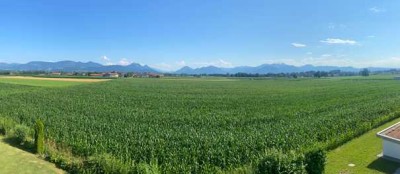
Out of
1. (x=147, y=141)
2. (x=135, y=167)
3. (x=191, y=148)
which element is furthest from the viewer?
(x=147, y=141)

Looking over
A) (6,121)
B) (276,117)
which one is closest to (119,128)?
(6,121)

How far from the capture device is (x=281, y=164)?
38.1 feet

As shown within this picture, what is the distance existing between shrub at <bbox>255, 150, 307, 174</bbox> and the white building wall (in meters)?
7.10

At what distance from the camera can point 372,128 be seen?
24594 millimetres

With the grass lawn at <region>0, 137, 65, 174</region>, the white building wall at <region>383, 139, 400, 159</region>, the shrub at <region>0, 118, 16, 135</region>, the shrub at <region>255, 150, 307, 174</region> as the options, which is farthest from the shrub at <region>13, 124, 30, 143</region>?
the white building wall at <region>383, 139, 400, 159</region>

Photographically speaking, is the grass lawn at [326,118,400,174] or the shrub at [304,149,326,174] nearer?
the shrub at [304,149,326,174]

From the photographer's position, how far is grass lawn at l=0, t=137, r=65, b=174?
15867mm

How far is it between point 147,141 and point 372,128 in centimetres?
1649

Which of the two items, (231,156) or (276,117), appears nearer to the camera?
(231,156)

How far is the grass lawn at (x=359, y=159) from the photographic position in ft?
49.8

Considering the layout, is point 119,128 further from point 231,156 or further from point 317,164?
point 317,164

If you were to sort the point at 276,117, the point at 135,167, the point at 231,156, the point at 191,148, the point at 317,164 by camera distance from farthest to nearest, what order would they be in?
the point at 276,117 → the point at 191,148 → the point at 231,156 → the point at 135,167 → the point at 317,164

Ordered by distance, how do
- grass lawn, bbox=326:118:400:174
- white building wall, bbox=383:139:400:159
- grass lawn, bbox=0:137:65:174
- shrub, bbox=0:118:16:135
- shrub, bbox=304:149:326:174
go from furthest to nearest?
shrub, bbox=0:118:16:135 → white building wall, bbox=383:139:400:159 → grass lawn, bbox=0:137:65:174 → grass lawn, bbox=326:118:400:174 → shrub, bbox=304:149:326:174

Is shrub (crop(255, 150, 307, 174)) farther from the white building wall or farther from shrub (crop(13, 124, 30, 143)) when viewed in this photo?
shrub (crop(13, 124, 30, 143))
